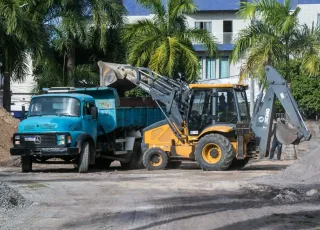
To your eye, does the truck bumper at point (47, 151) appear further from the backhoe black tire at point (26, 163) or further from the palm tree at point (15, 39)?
the palm tree at point (15, 39)

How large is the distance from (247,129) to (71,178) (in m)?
5.71

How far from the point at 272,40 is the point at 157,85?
939 centimetres

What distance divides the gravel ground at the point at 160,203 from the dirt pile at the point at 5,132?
7.31 metres

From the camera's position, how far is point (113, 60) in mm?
39531

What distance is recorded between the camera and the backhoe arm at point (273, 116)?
72.7 ft

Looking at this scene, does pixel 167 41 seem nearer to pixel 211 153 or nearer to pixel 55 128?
pixel 211 153

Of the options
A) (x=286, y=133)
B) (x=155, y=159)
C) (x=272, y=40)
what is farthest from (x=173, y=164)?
(x=272, y=40)

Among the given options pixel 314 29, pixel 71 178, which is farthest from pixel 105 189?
pixel 314 29

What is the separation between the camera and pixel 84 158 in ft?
73.9

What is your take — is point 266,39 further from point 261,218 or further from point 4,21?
point 261,218

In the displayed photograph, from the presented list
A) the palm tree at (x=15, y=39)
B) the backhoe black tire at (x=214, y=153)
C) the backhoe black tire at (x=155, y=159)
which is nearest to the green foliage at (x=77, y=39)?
the palm tree at (x=15, y=39)

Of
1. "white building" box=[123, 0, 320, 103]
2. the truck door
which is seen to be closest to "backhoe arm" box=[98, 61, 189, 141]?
the truck door

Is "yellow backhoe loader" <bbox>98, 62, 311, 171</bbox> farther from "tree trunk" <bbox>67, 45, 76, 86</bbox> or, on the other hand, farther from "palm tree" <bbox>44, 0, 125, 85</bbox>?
"tree trunk" <bbox>67, 45, 76, 86</bbox>

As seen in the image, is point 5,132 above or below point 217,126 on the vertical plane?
below
